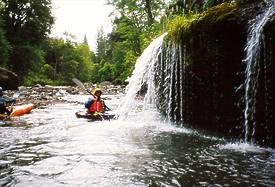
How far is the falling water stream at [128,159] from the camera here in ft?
13.3

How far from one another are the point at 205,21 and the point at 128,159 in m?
3.52

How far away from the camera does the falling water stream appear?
160 inches

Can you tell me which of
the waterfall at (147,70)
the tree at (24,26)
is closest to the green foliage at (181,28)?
the waterfall at (147,70)

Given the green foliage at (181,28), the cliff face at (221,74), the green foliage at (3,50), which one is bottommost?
the cliff face at (221,74)

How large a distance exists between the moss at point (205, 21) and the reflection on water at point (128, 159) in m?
2.29

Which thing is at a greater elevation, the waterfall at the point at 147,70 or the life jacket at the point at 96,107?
the waterfall at the point at 147,70

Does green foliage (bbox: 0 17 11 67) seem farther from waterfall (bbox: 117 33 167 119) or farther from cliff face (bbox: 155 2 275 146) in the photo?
cliff face (bbox: 155 2 275 146)

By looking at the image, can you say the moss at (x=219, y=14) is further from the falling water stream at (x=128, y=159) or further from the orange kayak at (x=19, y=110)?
the orange kayak at (x=19, y=110)

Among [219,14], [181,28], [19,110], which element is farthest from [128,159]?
[19,110]

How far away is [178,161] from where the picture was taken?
4.94 metres

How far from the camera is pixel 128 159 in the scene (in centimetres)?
506

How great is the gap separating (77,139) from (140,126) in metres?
2.28

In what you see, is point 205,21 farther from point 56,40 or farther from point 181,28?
point 56,40

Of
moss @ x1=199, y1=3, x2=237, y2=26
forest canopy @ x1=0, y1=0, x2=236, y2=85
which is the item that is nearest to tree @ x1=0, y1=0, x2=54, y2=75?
forest canopy @ x1=0, y1=0, x2=236, y2=85
